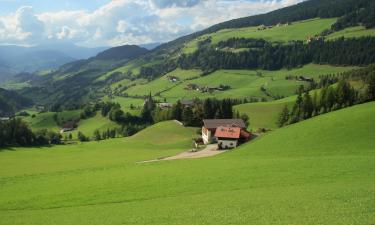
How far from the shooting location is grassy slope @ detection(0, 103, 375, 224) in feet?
82.6

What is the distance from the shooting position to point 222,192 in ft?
115

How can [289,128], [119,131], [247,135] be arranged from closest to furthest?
[289,128] → [247,135] → [119,131]

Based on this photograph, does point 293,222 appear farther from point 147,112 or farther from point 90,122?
point 90,122

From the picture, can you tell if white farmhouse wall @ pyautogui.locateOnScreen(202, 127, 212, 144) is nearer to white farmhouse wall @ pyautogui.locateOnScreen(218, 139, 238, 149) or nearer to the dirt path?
the dirt path

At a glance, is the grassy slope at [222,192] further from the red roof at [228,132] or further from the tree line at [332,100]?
the tree line at [332,100]

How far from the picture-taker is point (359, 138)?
61375 millimetres

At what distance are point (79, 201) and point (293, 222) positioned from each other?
2188 cm

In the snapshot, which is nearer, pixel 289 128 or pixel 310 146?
pixel 310 146

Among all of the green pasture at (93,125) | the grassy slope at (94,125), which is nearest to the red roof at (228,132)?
the green pasture at (93,125)

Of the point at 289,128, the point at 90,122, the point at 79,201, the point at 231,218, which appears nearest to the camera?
the point at 231,218

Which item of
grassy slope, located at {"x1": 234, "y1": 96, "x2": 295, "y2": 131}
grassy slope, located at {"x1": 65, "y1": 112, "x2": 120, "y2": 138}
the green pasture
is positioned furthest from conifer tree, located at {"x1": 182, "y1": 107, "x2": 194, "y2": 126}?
grassy slope, located at {"x1": 65, "y1": 112, "x2": 120, "y2": 138}

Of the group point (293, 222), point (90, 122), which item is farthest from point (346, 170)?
point (90, 122)

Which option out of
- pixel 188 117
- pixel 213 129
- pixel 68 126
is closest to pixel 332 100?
pixel 213 129

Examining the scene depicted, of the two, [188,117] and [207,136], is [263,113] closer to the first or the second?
[188,117]
